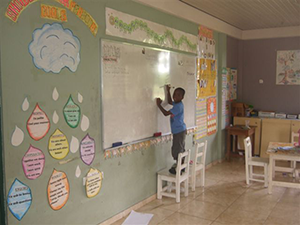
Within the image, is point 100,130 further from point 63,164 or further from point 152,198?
point 152,198

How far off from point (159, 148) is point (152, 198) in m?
0.67

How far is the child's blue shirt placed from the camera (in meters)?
4.17

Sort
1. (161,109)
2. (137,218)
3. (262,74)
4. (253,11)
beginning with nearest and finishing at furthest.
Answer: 1. (137,218)
2. (161,109)
3. (253,11)
4. (262,74)

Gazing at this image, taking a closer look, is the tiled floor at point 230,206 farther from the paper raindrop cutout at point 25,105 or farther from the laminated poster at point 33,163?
the paper raindrop cutout at point 25,105

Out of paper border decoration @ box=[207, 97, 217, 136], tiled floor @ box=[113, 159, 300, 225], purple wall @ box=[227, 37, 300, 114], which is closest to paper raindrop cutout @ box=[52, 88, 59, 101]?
tiled floor @ box=[113, 159, 300, 225]

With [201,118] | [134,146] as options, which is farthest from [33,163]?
[201,118]

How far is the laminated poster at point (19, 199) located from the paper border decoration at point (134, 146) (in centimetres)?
96

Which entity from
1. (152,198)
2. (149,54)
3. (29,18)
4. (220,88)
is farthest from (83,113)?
(220,88)

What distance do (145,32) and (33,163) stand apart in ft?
Answer: 6.89

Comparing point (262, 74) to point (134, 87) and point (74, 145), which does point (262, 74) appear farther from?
point (74, 145)

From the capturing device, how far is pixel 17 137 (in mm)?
2463

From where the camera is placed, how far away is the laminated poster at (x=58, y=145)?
2754mm

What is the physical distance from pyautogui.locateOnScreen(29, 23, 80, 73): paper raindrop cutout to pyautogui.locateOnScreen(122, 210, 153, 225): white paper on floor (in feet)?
5.85

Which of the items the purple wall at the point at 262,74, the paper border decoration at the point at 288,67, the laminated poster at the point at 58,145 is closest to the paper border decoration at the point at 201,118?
the purple wall at the point at 262,74
